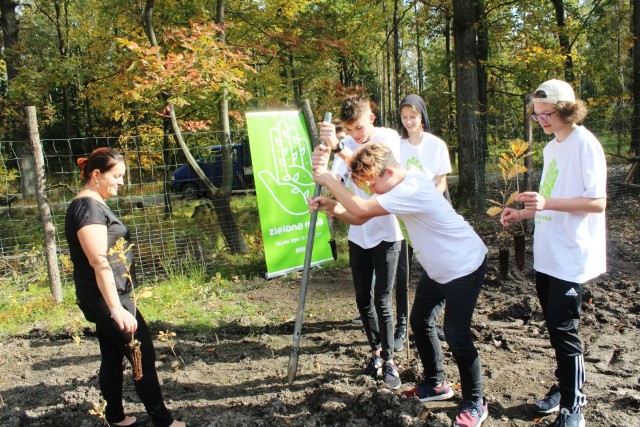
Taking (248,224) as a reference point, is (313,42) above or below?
above

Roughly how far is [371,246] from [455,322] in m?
0.82

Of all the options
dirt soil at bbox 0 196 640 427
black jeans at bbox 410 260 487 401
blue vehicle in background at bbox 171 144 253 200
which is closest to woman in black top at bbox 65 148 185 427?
dirt soil at bbox 0 196 640 427

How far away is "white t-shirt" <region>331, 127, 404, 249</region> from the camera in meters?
3.19

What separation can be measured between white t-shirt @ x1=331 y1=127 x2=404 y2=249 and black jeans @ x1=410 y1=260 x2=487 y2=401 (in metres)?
0.40

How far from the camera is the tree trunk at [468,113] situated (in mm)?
8727

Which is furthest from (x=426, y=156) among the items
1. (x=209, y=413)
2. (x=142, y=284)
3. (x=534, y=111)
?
(x=142, y=284)

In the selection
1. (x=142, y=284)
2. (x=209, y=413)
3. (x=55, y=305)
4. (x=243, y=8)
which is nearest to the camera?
(x=209, y=413)

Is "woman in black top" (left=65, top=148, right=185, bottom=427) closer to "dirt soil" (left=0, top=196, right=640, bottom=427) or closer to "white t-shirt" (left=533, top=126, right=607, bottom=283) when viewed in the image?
"dirt soil" (left=0, top=196, right=640, bottom=427)

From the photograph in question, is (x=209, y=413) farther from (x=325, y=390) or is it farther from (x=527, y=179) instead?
(x=527, y=179)

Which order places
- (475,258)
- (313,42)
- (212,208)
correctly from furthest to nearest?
(313,42), (212,208), (475,258)

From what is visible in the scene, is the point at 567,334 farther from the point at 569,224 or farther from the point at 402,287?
the point at 402,287

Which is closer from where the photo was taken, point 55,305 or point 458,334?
point 458,334

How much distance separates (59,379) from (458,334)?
9.48 feet

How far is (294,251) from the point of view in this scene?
6.21m
